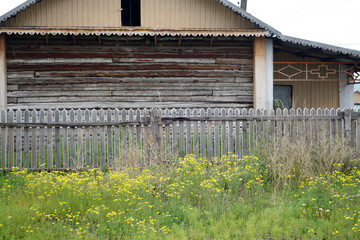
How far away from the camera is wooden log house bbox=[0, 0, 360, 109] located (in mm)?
12641

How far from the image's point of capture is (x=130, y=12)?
14.9 m

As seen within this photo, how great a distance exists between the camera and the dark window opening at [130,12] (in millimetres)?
15180

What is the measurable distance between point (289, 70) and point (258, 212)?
1332cm

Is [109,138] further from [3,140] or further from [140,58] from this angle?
[140,58]

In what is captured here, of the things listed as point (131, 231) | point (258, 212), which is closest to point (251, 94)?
point (258, 212)

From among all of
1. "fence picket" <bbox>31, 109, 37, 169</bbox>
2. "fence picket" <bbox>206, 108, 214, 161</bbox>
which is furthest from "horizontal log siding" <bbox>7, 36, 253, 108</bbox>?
"fence picket" <bbox>206, 108, 214, 161</bbox>

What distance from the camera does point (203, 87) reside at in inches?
523

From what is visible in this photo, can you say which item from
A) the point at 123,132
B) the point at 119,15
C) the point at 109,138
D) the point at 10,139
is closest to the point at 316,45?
the point at 119,15

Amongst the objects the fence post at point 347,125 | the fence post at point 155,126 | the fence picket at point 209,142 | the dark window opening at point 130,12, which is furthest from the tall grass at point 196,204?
the dark window opening at point 130,12

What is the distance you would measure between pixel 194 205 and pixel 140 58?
330 inches

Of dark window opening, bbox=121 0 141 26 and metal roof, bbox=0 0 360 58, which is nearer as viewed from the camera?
metal roof, bbox=0 0 360 58

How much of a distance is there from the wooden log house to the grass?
6296 millimetres

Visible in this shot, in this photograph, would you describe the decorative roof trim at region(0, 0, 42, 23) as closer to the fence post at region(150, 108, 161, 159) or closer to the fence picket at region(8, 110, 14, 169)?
the fence picket at region(8, 110, 14, 169)

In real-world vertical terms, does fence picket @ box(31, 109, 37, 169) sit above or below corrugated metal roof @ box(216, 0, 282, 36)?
below
